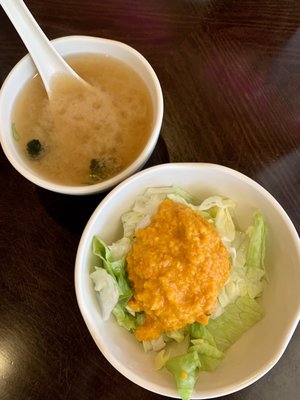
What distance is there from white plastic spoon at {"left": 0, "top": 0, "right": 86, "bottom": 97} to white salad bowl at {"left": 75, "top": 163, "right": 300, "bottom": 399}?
Result: 49 centimetres

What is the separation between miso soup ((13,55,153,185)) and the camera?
50.8 inches

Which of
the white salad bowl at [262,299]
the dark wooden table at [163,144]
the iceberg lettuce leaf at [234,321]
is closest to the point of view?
the white salad bowl at [262,299]

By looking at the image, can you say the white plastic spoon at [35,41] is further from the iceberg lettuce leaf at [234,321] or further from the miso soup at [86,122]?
the iceberg lettuce leaf at [234,321]

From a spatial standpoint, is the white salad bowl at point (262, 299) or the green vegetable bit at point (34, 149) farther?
the green vegetable bit at point (34, 149)

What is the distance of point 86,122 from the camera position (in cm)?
134

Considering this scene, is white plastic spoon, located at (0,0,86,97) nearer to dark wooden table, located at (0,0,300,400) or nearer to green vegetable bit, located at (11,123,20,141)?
green vegetable bit, located at (11,123,20,141)

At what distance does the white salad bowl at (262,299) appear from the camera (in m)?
1.04

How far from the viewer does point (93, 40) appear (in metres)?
1.33

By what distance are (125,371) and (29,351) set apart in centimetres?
40

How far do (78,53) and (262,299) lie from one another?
3.13 ft


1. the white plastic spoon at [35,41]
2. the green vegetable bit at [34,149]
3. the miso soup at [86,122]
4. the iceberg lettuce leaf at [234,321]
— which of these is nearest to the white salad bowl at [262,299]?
the iceberg lettuce leaf at [234,321]

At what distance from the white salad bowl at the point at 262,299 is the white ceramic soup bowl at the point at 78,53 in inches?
2.5

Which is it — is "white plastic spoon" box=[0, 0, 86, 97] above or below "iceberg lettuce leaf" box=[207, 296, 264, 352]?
above

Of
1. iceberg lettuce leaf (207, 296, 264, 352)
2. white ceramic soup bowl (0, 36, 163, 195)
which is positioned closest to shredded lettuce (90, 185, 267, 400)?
iceberg lettuce leaf (207, 296, 264, 352)
